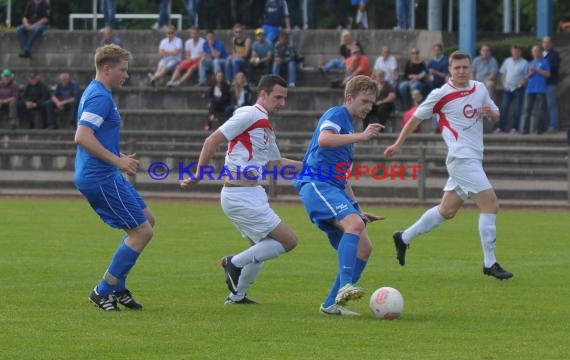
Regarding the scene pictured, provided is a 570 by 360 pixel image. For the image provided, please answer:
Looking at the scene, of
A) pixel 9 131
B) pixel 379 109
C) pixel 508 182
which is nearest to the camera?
pixel 508 182

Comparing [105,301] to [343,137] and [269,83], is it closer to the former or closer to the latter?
[269,83]

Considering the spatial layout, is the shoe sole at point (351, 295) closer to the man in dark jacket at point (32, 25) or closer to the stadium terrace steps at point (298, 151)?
the stadium terrace steps at point (298, 151)

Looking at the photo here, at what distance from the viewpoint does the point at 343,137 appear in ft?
34.5

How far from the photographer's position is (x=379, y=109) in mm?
28859

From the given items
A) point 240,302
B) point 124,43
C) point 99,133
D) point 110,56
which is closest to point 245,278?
point 240,302

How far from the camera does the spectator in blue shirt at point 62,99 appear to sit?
31297 mm

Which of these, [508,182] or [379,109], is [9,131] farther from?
[508,182]

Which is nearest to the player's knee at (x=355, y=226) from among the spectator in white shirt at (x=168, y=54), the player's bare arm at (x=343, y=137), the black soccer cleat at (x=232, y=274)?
the player's bare arm at (x=343, y=137)

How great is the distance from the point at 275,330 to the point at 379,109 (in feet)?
62.9

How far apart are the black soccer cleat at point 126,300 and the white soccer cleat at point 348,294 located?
1.75 m

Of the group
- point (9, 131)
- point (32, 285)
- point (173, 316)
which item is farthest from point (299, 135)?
point (173, 316)

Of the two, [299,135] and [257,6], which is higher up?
[257,6]

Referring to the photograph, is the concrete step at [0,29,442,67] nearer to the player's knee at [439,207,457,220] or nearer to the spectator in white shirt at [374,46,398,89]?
the spectator in white shirt at [374,46,398,89]

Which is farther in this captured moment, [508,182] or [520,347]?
[508,182]
